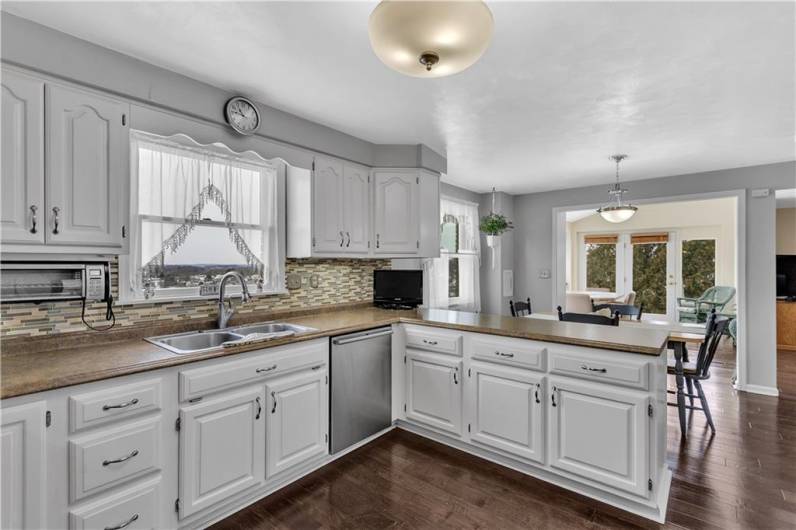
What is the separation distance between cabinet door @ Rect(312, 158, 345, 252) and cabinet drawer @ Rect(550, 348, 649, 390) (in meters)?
1.85

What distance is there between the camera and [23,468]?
146 centimetres

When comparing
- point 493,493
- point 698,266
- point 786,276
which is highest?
point 698,266

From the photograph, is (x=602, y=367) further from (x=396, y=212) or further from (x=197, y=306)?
(x=197, y=306)

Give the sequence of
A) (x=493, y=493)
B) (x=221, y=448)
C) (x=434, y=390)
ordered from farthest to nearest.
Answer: (x=434, y=390), (x=493, y=493), (x=221, y=448)

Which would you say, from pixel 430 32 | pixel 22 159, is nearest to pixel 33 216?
pixel 22 159

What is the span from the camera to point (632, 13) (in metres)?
1.72

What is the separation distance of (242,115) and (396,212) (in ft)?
5.02

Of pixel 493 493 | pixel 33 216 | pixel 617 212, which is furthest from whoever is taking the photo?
pixel 617 212

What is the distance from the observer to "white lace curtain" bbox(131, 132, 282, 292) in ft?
7.96

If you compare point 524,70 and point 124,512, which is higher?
point 524,70

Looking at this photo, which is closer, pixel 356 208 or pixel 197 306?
pixel 197 306


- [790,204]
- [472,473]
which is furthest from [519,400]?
[790,204]

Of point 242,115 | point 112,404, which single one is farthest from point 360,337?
point 242,115

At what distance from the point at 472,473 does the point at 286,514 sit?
1.15 metres
